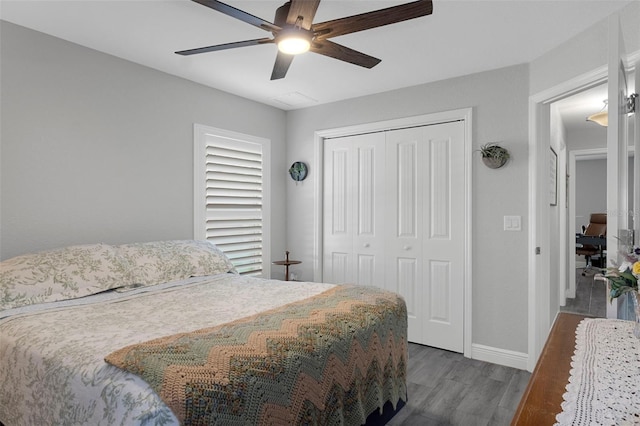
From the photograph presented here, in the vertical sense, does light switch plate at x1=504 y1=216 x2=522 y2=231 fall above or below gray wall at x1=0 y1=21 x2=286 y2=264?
below

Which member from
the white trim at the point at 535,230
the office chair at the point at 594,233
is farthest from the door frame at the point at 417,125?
the office chair at the point at 594,233

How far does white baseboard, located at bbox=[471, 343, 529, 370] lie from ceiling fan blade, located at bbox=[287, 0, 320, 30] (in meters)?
2.92

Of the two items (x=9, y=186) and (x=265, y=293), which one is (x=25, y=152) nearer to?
(x=9, y=186)

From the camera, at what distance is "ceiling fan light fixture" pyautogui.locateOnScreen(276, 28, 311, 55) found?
1.90 m

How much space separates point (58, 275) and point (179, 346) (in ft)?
4.07

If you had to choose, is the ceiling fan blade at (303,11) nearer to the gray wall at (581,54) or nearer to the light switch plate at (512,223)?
the gray wall at (581,54)

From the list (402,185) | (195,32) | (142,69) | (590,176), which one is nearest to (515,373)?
(402,185)

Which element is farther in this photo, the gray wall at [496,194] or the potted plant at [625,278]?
the gray wall at [496,194]

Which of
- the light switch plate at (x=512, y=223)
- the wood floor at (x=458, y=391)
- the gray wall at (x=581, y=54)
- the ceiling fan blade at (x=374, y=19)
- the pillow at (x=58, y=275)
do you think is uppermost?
the gray wall at (x=581, y=54)

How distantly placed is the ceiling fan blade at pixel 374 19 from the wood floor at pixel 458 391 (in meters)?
2.24

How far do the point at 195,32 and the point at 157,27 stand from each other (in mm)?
235

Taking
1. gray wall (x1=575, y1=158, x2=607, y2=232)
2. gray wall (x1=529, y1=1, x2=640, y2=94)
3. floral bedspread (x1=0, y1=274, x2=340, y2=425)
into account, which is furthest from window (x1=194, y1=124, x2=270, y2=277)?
gray wall (x1=575, y1=158, x2=607, y2=232)

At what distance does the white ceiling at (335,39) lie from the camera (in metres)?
2.24

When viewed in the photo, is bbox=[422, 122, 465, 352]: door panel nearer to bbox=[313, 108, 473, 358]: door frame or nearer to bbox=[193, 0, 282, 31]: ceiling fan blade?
bbox=[313, 108, 473, 358]: door frame
